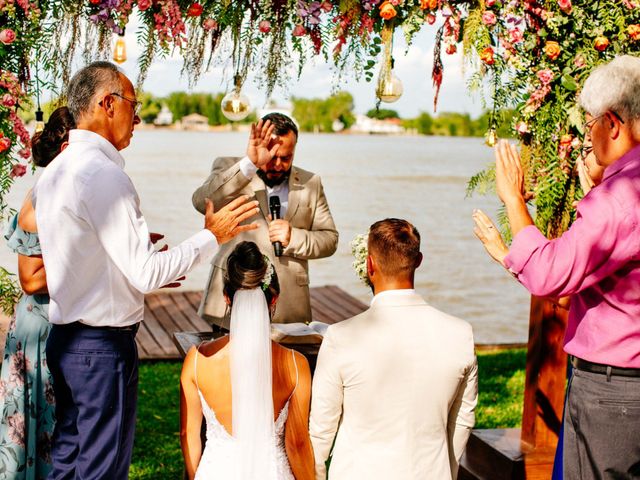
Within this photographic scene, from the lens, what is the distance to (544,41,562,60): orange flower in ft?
12.3

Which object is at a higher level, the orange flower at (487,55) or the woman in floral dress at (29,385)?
the orange flower at (487,55)

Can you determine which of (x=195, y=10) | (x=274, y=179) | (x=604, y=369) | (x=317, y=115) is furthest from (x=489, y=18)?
(x=317, y=115)

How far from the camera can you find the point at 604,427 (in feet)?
8.45

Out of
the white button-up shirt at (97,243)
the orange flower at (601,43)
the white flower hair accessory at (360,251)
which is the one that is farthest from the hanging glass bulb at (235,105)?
the orange flower at (601,43)

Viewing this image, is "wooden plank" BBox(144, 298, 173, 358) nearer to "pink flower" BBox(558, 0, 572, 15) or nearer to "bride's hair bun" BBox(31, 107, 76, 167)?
"bride's hair bun" BBox(31, 107, 76, 167)

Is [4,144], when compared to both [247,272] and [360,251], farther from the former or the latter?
[360,251]

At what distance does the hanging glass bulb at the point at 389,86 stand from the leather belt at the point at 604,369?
179 centimetres

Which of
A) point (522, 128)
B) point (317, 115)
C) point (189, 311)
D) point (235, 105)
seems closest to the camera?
point (522, 128)

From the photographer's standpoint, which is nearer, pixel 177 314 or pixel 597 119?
pixel 597 119

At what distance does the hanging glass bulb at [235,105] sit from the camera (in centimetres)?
421

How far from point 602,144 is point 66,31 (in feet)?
8.16

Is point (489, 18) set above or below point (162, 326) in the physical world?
above

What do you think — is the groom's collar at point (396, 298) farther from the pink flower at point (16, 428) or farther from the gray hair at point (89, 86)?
the pink flower at point (16, 428)

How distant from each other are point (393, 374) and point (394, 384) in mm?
32
